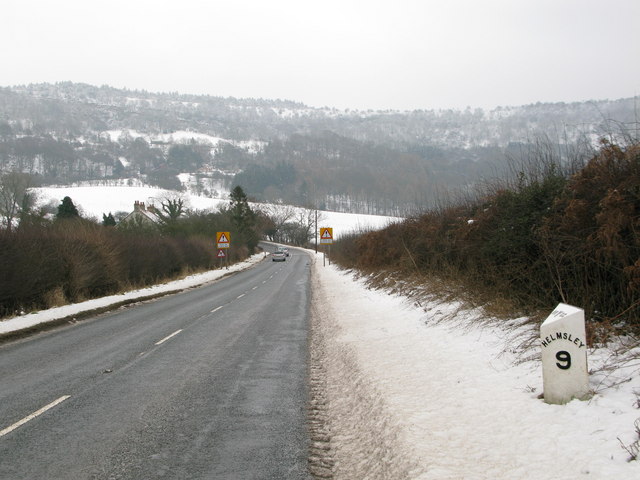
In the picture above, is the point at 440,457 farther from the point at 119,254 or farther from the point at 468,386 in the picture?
the point at 119,254

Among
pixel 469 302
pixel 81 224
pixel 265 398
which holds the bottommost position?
pixel 265 398

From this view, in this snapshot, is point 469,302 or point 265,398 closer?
point 265,398

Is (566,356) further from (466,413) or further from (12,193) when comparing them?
(12,193)

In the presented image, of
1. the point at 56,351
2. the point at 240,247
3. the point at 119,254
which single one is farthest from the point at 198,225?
the point at 56,351

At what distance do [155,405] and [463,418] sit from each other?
12.6 ft

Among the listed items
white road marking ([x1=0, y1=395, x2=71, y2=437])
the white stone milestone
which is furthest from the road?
the white stone milestone

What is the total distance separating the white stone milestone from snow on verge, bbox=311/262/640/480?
0.14 metres

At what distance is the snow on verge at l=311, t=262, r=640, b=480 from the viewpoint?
12.2 ft

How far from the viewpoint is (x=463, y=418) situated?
4.86 metres

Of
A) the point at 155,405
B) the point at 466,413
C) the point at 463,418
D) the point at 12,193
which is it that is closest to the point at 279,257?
the point at 12,193

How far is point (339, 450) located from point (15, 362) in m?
7.21

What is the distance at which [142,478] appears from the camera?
165 inches

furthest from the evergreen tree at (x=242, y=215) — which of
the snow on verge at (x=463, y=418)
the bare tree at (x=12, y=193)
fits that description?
the snow on verge at (x=463, y=418)

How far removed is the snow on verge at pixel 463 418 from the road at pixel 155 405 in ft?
2.04
